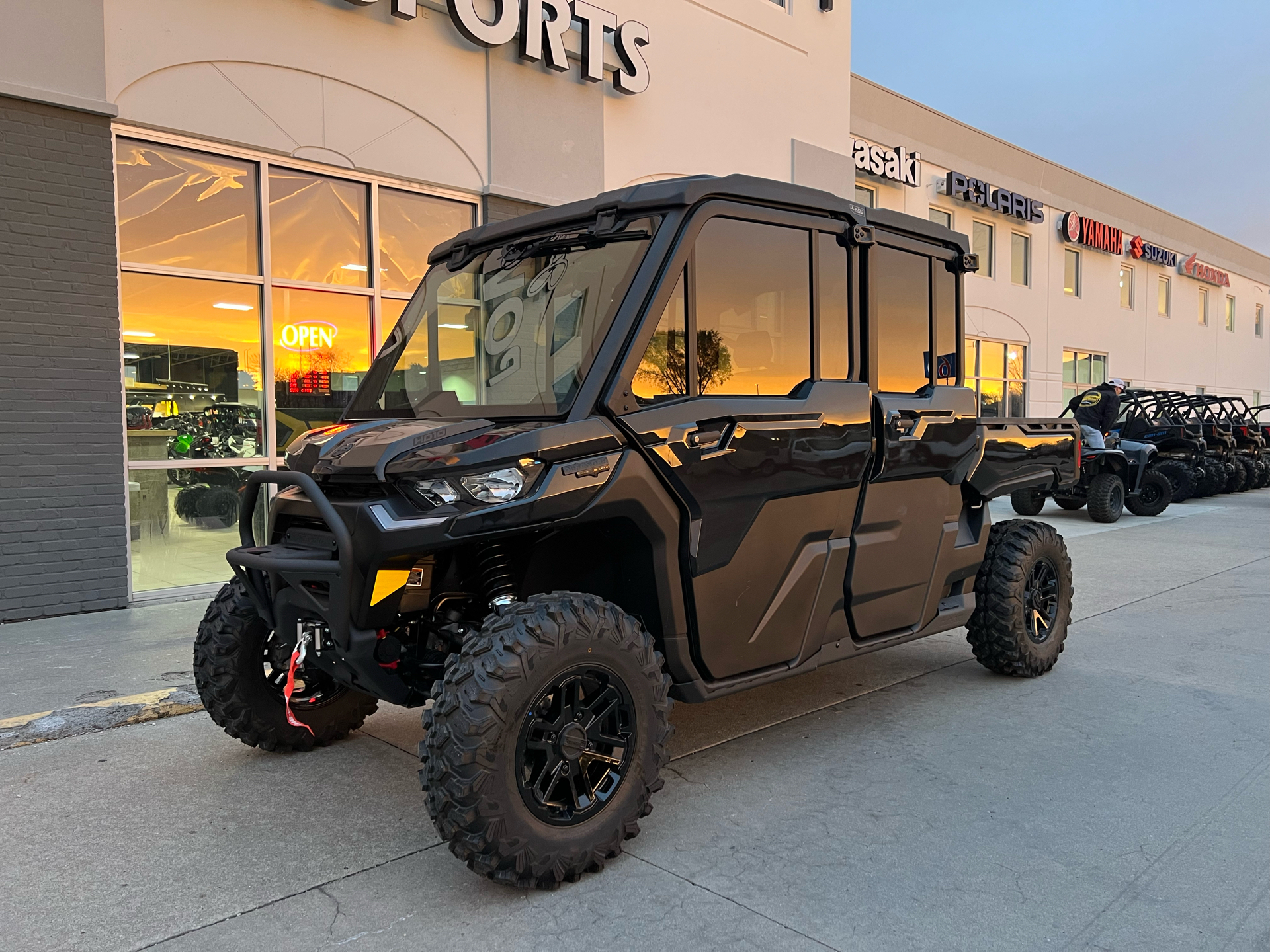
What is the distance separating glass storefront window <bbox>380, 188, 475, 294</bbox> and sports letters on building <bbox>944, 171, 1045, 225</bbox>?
14.2 m

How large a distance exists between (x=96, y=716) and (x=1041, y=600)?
17.2ft

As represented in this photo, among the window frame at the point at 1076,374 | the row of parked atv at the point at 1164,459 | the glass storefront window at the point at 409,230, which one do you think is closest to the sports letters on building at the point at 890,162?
the row of parked atv at the point at 1164,459

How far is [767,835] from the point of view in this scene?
3488 mm

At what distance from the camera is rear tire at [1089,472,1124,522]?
14.2 m

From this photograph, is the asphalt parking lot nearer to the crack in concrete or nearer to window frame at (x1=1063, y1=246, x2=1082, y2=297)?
the crack in concrete

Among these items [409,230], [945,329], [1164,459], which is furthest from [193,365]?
[1164,459]

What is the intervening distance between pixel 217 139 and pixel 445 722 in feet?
22.7

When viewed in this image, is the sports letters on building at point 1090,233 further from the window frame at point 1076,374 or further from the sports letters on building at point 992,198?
the window frame at point 1076,374

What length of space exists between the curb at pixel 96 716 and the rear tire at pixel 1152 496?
1420 cm

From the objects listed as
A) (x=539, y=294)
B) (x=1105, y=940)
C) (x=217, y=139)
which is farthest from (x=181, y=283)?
(x=1105, y=940)

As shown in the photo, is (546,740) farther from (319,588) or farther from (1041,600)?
(1041,600)

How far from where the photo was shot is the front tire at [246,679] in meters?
4.00

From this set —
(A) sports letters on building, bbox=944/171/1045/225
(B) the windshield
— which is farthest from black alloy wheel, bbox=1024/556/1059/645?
(A) sports letters on building, bbox=944/171/1045/225

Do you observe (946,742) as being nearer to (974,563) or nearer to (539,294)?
(974,563)
